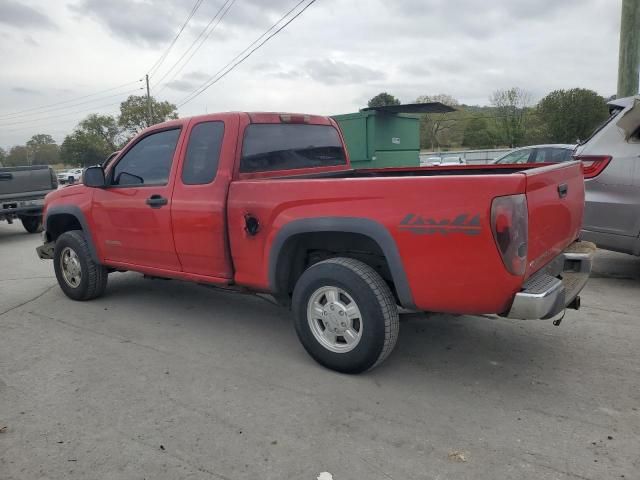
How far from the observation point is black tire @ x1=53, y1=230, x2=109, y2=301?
5.32 metres

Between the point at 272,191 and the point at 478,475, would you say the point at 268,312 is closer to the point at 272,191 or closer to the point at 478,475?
the point at 272,191

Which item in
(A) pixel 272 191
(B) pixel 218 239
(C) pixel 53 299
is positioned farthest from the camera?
(C) pixel 53 299

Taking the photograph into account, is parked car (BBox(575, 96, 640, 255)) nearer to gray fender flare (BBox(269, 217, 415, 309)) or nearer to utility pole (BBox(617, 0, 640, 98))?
gray fender flare (BBox(269, 217, 415, 309))

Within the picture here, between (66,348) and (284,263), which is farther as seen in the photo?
(66,348)

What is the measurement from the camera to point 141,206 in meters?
4.57

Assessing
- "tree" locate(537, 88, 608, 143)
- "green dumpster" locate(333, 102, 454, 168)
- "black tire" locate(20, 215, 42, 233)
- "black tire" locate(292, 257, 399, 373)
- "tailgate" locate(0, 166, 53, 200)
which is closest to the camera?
"black tire" locate(292, 257, 399, 373)

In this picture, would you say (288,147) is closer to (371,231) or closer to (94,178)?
(371,231)

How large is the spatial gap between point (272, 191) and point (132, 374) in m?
1.65

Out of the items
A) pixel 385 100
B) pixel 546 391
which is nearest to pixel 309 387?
pixel 546 391

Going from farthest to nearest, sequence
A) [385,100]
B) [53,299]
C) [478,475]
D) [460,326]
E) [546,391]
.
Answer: [385,100], [53,299], [460,326], [546,391], [478,475]

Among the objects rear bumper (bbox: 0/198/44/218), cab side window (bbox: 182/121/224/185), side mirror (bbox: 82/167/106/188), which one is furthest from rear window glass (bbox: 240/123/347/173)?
rear bumper (bbox: 0/198/44/218)

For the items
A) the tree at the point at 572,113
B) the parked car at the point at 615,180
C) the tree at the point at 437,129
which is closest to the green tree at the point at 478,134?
the tree at the point at 437,129

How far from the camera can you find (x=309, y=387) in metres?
3.36

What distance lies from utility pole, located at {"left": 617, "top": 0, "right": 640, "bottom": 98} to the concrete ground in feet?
16.8
